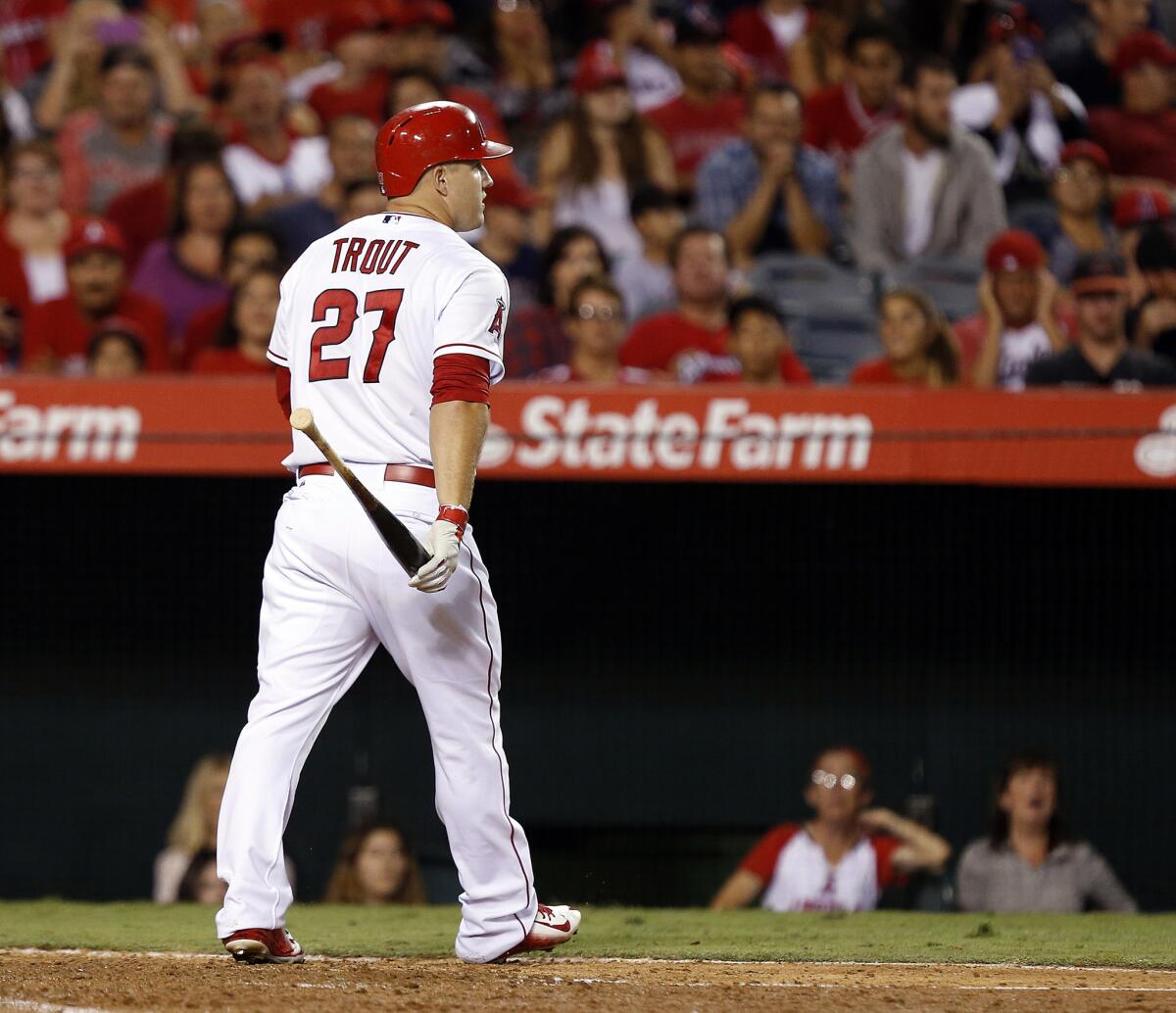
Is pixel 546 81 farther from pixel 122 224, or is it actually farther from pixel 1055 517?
pixel 1055 517

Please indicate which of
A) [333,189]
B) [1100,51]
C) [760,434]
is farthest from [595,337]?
[1100,51]

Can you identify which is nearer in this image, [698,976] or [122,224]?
[698,976]

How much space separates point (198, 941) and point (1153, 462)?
3059 mm

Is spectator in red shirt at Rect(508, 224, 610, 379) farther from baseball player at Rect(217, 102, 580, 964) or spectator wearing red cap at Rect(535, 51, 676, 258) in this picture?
baseball player at Rect(217, 102, 580, 964)

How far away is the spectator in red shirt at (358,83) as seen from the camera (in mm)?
7965

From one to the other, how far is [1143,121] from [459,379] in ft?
17.3

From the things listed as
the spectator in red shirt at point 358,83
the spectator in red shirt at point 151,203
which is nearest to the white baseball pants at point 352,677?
the spectator in red shirt at point 151,203

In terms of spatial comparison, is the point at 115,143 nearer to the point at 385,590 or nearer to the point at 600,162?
the point at 600,162

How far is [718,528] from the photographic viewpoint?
20.6 ft

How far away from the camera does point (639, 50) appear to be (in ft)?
27.1

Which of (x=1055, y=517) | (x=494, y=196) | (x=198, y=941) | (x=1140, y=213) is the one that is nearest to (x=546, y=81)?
(x=494, y=196)

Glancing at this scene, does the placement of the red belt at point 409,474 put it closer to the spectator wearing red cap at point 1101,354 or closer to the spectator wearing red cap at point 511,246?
the spectator wearing red cap at point 1101,354

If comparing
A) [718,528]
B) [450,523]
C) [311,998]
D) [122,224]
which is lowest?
[311,998]

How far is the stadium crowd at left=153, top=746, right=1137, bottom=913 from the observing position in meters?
5.58
